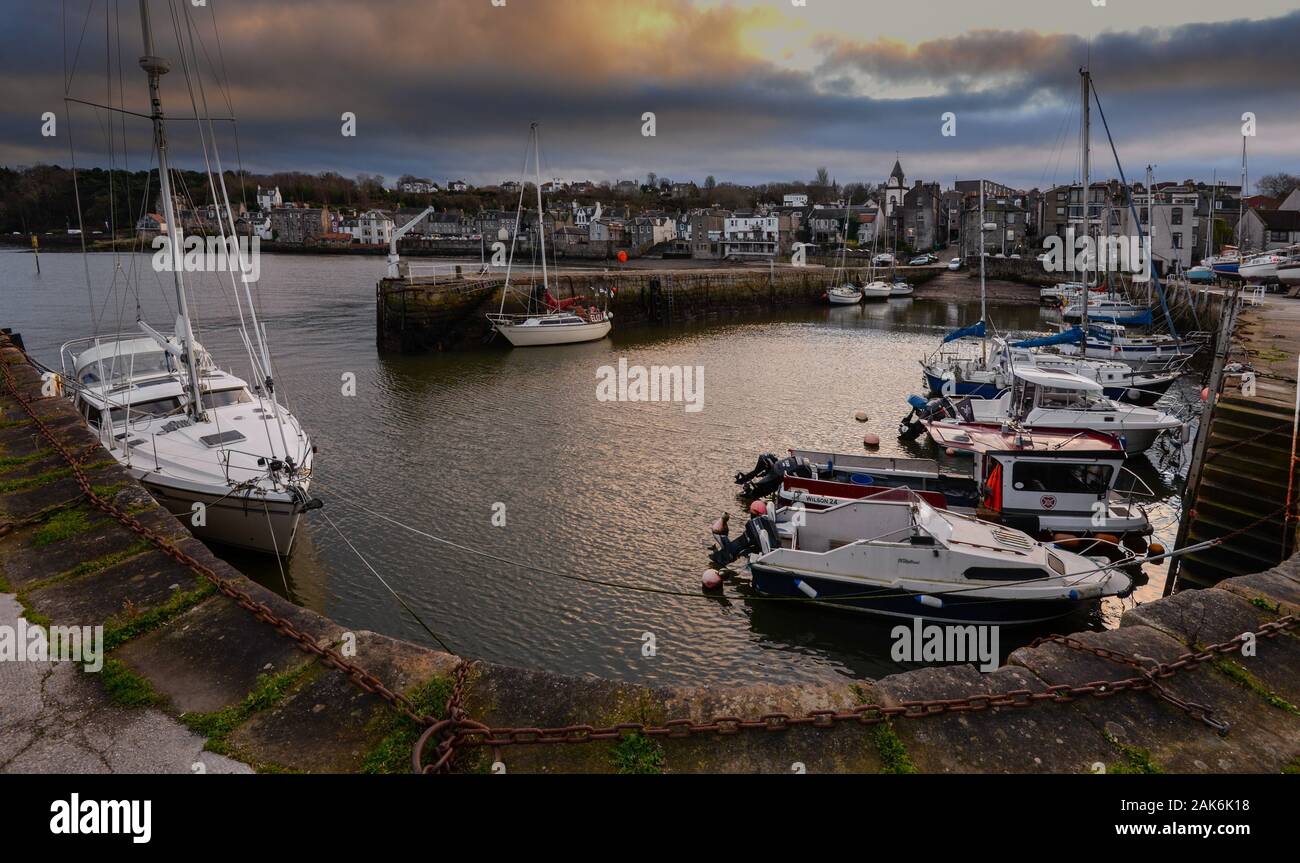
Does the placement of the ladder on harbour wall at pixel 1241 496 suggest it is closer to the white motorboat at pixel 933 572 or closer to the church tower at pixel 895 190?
the white motorboat at pixel 933 572

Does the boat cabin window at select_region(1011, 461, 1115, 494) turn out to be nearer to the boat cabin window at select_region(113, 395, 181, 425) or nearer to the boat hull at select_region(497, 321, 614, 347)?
the boat cabin window at select_region(113, 395, 181, 425)

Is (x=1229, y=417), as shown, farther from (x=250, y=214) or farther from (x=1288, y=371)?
(x=250, y=214)

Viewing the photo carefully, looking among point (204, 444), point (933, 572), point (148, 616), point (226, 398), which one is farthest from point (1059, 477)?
point (226, 398)

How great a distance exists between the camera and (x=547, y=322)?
135ft

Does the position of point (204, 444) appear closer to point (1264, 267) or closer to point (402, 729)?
point (402, 729)

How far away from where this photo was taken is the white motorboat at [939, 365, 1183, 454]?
19.8 metres

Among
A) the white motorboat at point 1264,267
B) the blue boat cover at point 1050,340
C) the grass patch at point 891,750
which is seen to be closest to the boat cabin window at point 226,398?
the grass patch at point 891,750

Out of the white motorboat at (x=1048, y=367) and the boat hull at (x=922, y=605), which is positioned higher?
the white motorboat at (x=1048, y=367)

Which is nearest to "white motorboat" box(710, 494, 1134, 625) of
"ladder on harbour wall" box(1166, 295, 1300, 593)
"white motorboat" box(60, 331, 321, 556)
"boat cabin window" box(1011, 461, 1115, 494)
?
"ladder on harbour wall" box(1166, 295, 1300, 593)

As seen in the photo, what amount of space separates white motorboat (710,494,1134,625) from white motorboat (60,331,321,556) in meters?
8.61

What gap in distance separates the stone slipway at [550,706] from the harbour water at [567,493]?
6177 mm

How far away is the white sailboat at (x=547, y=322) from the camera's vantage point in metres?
40.2
